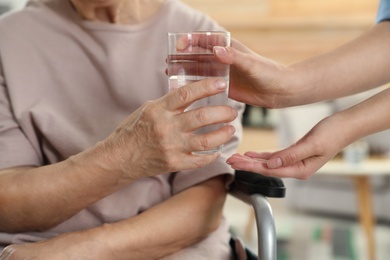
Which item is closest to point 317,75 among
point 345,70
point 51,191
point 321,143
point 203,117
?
point 345,70

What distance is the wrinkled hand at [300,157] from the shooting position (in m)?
1.18

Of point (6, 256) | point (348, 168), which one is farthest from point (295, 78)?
point (348, 168)

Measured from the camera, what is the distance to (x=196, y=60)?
3.39 ft

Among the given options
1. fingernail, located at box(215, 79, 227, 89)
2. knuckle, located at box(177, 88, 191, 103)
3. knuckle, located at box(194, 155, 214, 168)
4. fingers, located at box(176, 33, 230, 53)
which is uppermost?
fingers, located at box(176, 33, 230, 53)

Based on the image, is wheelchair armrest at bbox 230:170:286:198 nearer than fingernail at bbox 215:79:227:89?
No

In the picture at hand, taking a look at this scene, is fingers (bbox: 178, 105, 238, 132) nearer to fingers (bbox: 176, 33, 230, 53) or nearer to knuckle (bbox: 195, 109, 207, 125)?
knuckle (bbox: 195, 109, 207, 125)

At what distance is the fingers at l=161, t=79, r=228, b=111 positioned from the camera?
99cm

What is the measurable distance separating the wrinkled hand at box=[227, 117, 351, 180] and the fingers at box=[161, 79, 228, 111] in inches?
8.7

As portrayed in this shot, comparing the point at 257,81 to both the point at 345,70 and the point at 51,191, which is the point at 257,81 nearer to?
the point at 345,70

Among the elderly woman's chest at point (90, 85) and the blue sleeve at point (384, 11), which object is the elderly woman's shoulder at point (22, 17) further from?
the blue sleeve at point (384, 11)

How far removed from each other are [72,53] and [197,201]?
0.47 meters

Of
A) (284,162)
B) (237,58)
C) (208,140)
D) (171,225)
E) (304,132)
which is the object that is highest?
(237,58)

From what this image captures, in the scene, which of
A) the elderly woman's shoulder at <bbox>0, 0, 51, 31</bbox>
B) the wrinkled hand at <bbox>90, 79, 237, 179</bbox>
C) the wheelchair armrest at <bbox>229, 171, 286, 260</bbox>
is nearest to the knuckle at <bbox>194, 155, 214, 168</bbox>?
the wrinkled hand at <bbox>90, 79, 237, 179</bbox>

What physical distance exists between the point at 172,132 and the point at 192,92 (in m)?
0.08
